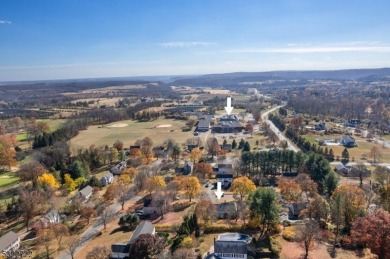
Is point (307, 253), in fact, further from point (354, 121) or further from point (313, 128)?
point (354, 121)

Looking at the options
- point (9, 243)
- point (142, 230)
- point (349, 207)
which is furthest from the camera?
point (349, 207)

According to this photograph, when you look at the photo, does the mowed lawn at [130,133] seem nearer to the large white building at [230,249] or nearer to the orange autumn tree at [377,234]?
the large white building at [230,249]

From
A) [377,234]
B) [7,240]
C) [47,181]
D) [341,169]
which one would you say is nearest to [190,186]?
[47,181]

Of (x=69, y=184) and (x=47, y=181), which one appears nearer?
(x=47, y=181)

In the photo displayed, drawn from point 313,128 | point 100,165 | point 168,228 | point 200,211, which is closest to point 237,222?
point 200,211

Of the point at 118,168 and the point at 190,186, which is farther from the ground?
the point at 190,186

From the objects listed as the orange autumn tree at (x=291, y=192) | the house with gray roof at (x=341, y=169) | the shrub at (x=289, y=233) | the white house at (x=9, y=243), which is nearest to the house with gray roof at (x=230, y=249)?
the shrub at (x=289, y=233)

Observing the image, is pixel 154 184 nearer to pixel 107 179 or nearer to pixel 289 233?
pixel 107 179

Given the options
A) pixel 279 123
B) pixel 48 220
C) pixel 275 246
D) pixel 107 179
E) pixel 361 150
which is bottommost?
pixel 361 150
